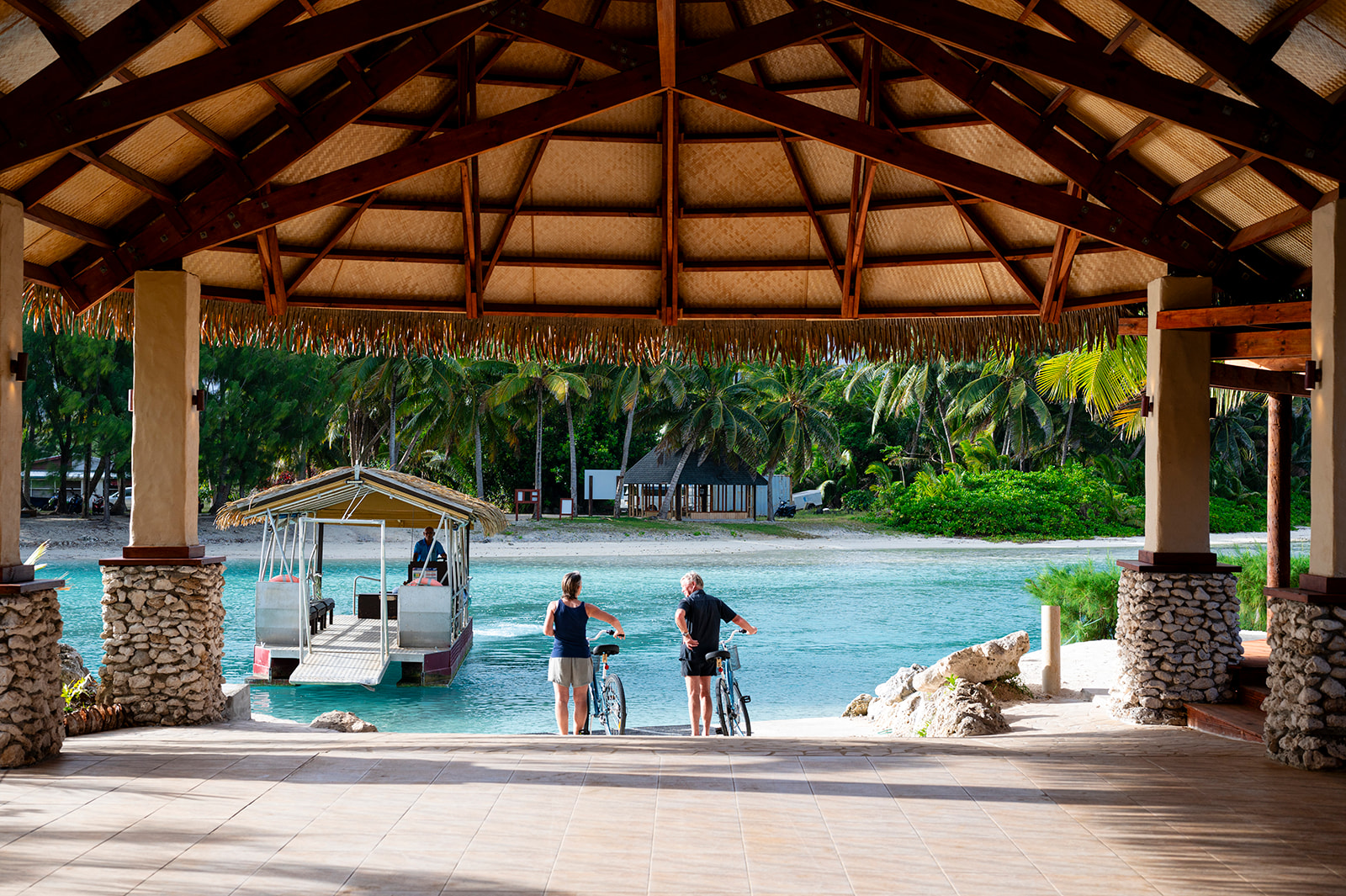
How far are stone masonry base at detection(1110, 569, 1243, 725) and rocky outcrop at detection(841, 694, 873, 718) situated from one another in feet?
12.6

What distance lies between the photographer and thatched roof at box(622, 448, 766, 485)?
124 ft

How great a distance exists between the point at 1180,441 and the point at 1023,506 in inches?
1074

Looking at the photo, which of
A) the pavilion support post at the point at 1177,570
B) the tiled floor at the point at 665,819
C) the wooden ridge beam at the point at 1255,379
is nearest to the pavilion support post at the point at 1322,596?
the tiled floor at the point at 665,819

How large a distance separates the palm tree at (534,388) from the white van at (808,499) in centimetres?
1364

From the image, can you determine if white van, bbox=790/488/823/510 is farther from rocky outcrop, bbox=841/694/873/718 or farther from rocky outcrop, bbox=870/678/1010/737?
rocky outcrop, bbox=870/678/1010/737

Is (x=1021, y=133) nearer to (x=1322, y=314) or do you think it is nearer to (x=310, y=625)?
(x=1322, y=314)

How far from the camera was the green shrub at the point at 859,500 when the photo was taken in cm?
3931

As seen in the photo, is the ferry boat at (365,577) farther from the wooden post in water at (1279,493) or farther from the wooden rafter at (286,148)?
the wooden post in water at (1279,493)

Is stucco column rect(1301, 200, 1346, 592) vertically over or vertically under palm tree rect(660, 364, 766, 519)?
under

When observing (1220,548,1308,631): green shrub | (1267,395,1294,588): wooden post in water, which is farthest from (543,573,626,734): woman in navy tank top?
(1220,548,1308,631): green shrub

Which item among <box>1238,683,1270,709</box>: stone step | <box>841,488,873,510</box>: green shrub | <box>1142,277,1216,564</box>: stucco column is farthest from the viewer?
<box>841,488,873,510</box>: green shrub

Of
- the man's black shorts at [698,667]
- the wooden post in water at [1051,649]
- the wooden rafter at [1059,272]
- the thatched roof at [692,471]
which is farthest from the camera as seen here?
the thatched roof at [692,471]

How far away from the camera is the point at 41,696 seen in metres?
5.18

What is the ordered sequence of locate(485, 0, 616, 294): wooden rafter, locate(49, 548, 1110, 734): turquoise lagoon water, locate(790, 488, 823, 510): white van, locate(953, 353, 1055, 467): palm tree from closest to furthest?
locate(485, 0, 616, 294): wooden rafter < locate(49, 548, 1110, 734): turquoise lagoon water < locate(953, 353, 1055, 467): palm tree < locate(790, 488, 823, 510): white van
